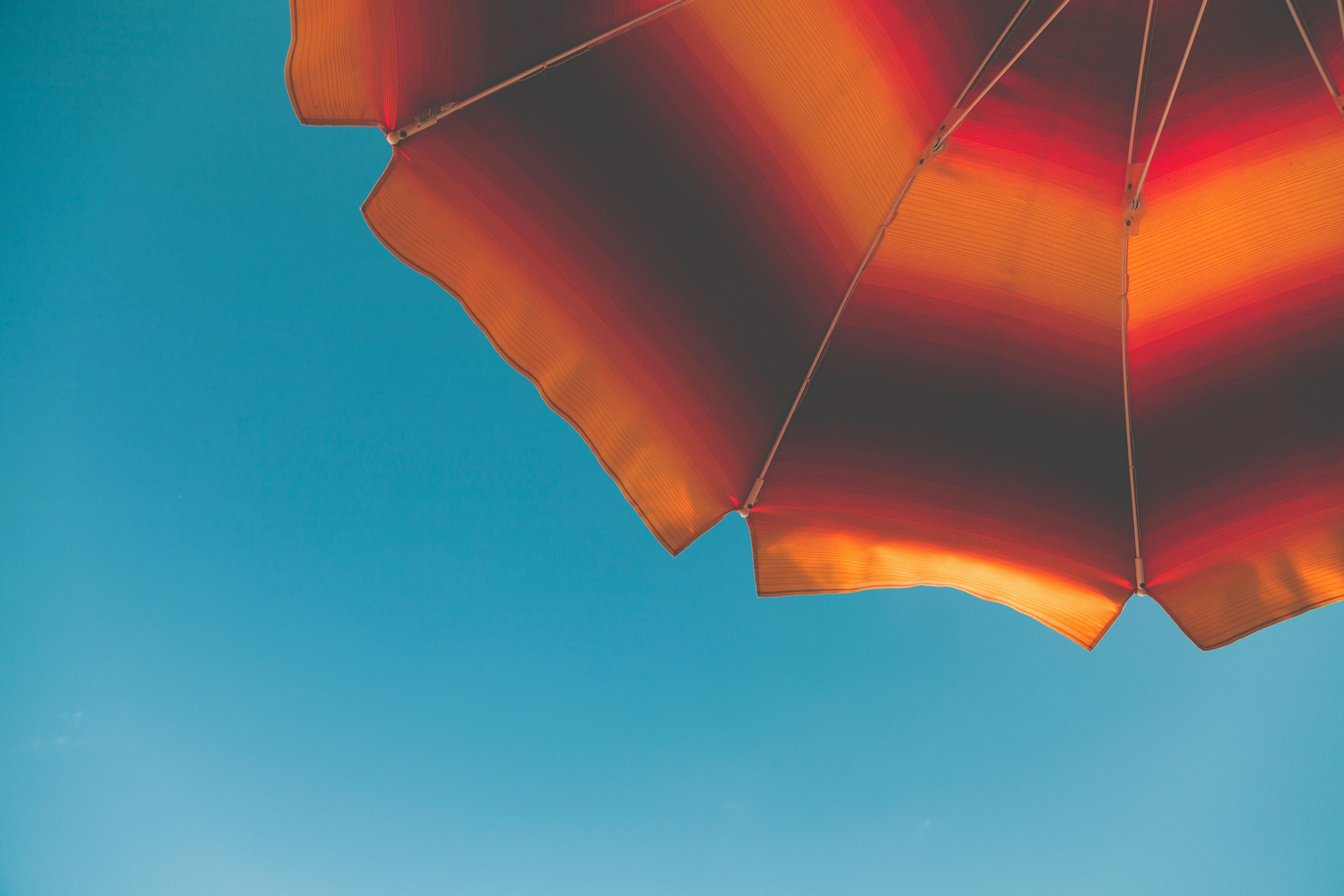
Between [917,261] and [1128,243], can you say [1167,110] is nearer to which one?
[1128,243]

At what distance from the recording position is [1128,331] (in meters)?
2.50

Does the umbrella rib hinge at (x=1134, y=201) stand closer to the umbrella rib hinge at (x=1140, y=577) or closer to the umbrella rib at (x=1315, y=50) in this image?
the umbrella rib at (x=1315, y=50)

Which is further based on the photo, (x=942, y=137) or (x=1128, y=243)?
(x=1128, y=243)

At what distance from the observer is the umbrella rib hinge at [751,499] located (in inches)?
96.1

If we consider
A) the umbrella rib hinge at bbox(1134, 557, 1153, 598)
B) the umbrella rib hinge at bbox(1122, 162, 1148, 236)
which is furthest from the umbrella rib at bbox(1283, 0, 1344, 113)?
the umbrella rib hinge at bbox(1134, 557, 1153, 598)

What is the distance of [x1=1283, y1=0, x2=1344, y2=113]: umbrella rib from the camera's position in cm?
215

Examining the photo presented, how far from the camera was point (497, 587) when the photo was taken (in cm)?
696

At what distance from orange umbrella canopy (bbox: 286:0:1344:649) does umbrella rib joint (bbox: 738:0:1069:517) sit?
0.03ft

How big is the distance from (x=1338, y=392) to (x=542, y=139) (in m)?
2.70

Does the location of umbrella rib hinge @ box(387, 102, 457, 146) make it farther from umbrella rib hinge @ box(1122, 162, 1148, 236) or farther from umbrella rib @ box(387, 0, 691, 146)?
umbrella rib hinge @ box(1122, 162, 1148, 236)

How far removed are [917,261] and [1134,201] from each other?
706mm

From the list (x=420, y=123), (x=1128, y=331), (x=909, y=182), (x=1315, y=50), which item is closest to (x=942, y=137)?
(x=909, y=182)

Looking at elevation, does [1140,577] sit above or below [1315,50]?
below

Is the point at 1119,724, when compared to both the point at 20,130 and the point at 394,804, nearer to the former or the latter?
the point at 394,804
